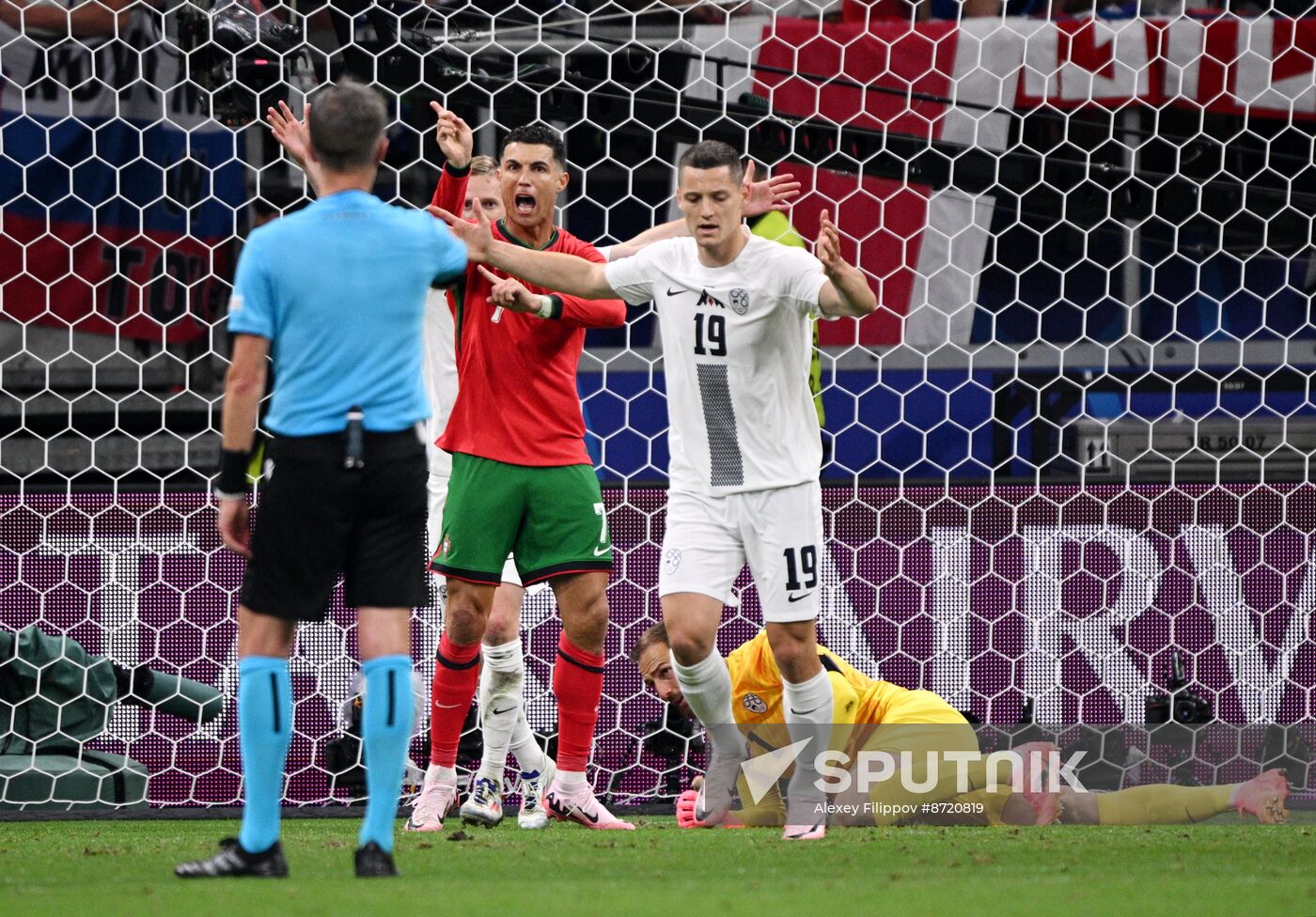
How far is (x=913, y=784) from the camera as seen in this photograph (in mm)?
5121

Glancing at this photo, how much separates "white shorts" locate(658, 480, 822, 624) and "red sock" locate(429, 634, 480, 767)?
633 mm

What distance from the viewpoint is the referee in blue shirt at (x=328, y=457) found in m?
3.23

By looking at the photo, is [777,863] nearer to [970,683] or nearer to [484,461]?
[484,461]

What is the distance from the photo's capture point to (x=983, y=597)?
604cm

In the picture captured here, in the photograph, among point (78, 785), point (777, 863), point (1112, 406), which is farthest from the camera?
point (1112, 406)

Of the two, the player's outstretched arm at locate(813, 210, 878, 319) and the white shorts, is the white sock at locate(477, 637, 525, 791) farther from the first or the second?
the player's outstretched arm at locate(813, 210, 878, 319)

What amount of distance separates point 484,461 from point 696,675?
83 centimetres

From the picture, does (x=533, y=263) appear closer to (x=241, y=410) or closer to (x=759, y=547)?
(x=759, y=547)

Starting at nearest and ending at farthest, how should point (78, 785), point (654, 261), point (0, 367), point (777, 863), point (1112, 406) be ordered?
point (777, 863) < point (654, 261) < point (78, 785) < point (0, 367) < point (1112, 406)

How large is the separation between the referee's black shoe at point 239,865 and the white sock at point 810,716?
1.66m

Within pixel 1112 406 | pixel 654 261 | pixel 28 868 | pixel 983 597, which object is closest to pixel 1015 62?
pixel 1112 406

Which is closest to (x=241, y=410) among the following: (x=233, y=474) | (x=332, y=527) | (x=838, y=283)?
(x=233, y=474)

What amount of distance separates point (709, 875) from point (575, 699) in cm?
150

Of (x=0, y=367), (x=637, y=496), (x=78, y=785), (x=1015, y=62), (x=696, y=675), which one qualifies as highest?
(x=1015, y=62)
